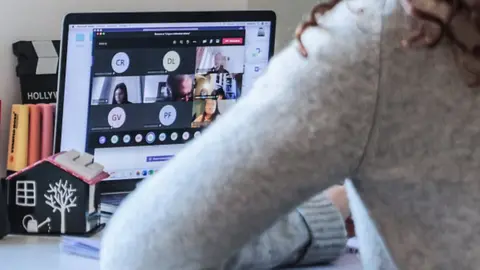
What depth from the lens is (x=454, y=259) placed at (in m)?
0.59

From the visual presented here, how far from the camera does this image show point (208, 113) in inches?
57.1

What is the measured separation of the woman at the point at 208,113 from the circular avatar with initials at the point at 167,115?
0.04 meters

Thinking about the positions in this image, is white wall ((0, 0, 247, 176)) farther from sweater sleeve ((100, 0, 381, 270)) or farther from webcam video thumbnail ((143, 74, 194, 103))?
sweater sleeve ((100, 0, 381, 270))

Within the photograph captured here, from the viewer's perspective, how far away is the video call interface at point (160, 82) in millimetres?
1371

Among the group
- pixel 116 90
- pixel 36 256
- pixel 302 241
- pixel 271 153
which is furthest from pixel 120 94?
pixel 271 153

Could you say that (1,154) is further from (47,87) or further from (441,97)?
(441,97)

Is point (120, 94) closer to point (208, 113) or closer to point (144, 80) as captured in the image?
point (144, 80)

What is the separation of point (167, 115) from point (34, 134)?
9.7 inches

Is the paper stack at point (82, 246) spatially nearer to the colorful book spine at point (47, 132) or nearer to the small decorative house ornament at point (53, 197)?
the small decorative house ornament at point (53, 197)

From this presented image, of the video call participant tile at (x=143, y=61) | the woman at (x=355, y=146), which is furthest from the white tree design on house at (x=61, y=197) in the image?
the woman at (x=355, y=146)

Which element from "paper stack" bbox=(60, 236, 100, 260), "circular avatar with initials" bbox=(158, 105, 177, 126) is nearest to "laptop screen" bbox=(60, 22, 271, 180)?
"circular avatar with initials" bbox=(158, 105, 177, 126)

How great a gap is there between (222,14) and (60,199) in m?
0.46

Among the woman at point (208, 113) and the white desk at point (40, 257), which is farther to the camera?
the woman at point (208, 113)

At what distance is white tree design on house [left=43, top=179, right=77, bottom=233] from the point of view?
125cm
